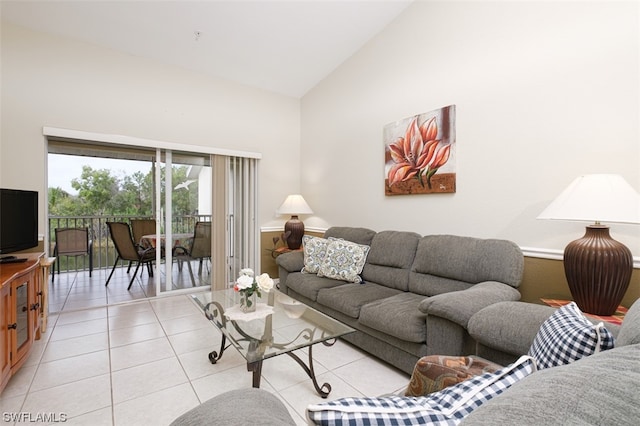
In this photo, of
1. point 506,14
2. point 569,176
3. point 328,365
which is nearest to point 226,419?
point 328,365

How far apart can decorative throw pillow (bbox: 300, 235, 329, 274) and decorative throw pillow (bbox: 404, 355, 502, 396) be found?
2.15 meters

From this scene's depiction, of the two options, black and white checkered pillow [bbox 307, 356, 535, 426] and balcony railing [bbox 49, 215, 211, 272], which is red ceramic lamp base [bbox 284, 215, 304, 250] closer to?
balcony railing [bbox 49, 215, 211, 272]

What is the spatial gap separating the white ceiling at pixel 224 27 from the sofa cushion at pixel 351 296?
2.86m

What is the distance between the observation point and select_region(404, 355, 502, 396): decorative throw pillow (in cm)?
101

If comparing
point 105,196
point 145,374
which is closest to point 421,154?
point 145,374

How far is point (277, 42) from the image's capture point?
11.8 ft

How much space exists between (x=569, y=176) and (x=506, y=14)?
4.59ft

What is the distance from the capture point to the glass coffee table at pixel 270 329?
1.66m

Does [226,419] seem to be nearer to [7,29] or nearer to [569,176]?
[569,176]

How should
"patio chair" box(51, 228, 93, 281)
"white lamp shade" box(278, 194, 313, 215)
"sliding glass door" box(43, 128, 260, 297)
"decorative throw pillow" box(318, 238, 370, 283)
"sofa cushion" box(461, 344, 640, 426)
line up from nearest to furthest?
"sofa cushion" box(461, 344, 640, 426)
"decorative throw pillow" box(318, 238, 370, 283)
"sliding glass door" box(43, 128, 260, 297)
"white lamp shade" box(278, 194, 313, 215)
"patio chair" box(51, 228, 93, 281)

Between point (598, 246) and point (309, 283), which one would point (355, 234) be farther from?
point (598, 246)

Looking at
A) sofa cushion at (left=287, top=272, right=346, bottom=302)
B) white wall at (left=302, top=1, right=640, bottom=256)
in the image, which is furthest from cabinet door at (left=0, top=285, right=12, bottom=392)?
white wall at (left=302, top=1, right=640, bottom=256)

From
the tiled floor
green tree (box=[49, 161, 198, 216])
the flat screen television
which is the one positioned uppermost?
green tree (box=[49, 161, 198, 216])

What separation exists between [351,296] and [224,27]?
3.10 m
